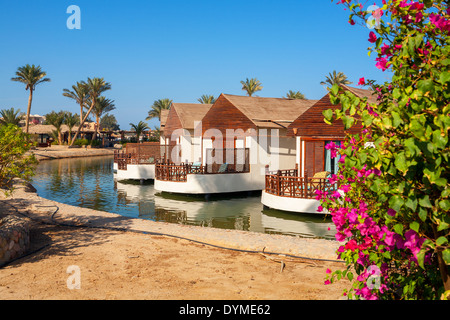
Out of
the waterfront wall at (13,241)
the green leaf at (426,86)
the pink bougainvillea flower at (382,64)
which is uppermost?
the pink bougainvillea flower at (382,64)

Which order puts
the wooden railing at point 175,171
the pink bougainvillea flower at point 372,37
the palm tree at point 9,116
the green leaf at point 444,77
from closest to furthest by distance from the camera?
the green leaf at point 444,77
the pink bougainvillea flower at point 372,37
the wooden railing at point 175,171
the palm tree at point 9,116

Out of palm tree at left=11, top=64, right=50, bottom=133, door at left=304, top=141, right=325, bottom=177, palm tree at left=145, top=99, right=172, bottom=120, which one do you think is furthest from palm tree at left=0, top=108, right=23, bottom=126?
door at left=304, top=141, right=325, bottom=177

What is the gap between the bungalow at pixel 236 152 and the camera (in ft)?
69.7

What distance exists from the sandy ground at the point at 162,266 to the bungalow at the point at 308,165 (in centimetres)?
540

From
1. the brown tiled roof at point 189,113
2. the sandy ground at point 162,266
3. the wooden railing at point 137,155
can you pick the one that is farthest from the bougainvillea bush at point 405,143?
the brown tiled roof at point 189,113

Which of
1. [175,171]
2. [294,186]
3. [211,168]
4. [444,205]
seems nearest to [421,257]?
[444,205]

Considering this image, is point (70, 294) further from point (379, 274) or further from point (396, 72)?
point (396, 72)

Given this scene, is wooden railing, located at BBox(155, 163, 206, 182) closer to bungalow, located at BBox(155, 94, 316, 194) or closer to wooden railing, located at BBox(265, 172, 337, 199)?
bungalow, located at BBox(155, 94, 316, 194)

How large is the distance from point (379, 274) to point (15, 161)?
9.42 metres

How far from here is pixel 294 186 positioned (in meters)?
16.0

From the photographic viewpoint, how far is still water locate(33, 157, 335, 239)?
14.5 metres

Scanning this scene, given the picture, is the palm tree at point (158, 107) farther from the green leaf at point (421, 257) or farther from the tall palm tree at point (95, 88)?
the green leaf at point (421, 257)

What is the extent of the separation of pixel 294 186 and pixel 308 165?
11.9ft

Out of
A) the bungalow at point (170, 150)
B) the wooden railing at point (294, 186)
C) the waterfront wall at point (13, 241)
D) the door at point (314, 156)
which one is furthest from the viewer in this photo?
the bungalow at point (170, 150)
